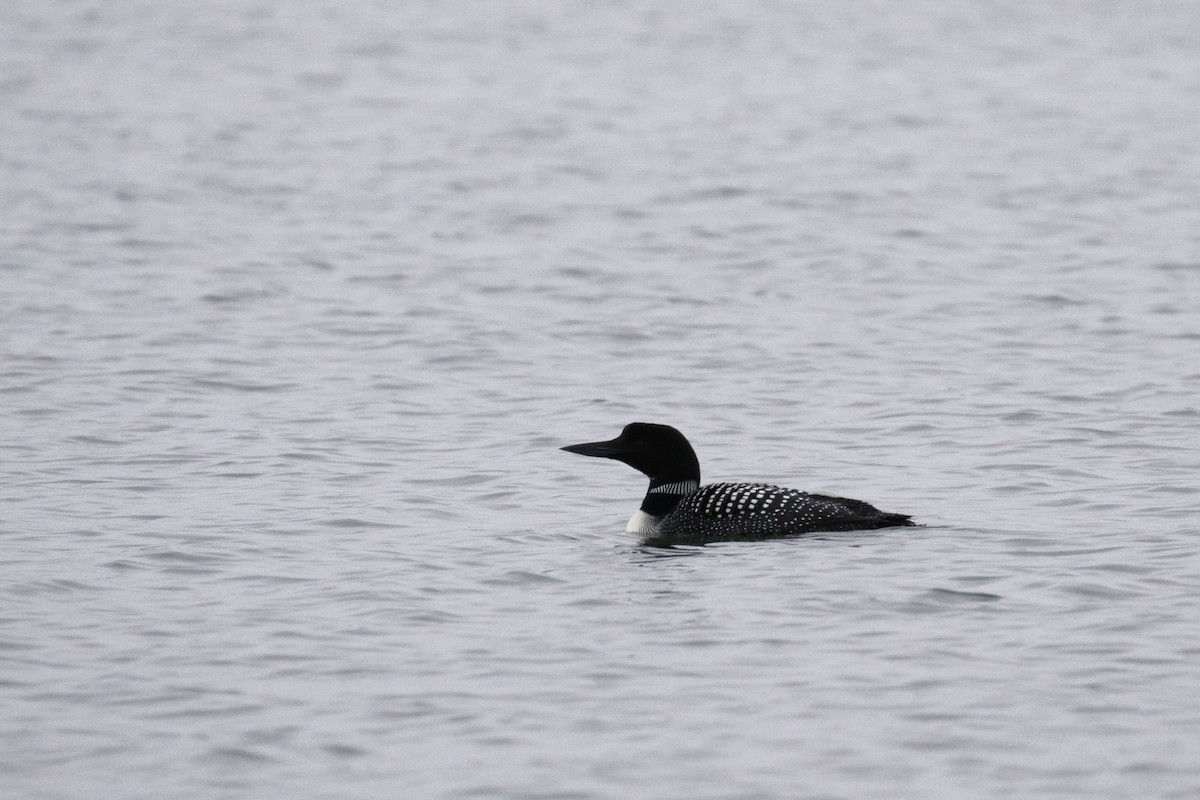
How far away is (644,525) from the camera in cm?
883

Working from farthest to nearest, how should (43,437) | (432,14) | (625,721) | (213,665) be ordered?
(432,14) → (43,437) → (213,665) → (625,721)

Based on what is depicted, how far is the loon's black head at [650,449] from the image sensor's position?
30.0 feet

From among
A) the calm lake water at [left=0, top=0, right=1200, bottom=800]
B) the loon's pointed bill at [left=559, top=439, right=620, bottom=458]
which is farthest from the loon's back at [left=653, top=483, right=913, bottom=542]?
the loon's pointed bill at [left=559, top=439, right=620, bottom=458]

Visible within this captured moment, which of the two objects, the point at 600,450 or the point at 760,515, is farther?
the point at 600,450

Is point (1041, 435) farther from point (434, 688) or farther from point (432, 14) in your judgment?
point (432, 14)

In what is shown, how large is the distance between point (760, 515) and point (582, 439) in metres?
2.48

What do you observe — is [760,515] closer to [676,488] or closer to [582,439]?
[676,488]

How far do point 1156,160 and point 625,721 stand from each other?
17597 mm

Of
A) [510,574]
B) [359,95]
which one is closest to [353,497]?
[510,574]

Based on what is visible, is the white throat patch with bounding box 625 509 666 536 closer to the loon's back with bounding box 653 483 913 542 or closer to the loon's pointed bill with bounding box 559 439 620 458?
the loon's back with bounding box 653 483 913 542

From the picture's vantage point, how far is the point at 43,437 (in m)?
10.8

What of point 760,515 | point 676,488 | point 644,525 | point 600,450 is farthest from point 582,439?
point 760,515

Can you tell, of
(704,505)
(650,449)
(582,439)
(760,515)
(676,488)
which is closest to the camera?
(760,515)

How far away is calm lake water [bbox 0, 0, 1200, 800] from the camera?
20.4ft
